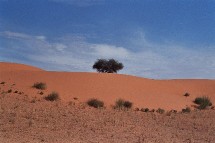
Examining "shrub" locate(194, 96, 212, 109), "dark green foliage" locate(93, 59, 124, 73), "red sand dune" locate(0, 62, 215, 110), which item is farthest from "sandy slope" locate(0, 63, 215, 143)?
"dark green foliage" locate(93, 59, 124, 73)

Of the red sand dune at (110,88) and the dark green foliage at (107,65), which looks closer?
the red sand dune at (110,88)

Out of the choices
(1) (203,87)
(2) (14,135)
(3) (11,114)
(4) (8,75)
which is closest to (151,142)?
(2) (14,135)

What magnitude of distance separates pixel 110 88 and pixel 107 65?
2757cm

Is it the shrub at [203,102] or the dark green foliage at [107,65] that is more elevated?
the dark green foliage at [107,65]

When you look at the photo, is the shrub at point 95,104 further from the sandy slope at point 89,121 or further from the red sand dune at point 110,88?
the sandy slope at point 89,121

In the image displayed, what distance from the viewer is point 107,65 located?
7369 centimetres

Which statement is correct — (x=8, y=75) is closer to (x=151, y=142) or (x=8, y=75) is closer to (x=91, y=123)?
(x=91, y=123)

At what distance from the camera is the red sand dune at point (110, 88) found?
40.3 m

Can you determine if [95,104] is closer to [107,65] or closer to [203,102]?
[203,102]

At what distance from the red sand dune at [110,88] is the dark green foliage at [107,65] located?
17667mm

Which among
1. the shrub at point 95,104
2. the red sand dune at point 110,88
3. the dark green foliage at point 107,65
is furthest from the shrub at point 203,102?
the dark green foliage at point 107,65

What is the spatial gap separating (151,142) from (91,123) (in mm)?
4789

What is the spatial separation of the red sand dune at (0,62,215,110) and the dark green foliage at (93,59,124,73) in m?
17.7

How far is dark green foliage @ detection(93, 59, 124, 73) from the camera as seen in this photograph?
73688mm
